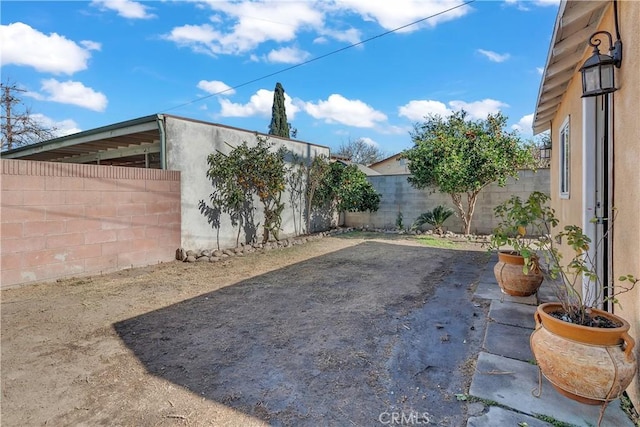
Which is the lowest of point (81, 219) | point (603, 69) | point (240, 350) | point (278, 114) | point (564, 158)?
point (240, 350)

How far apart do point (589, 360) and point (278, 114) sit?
56.1 ft

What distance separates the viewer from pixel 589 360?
164cm

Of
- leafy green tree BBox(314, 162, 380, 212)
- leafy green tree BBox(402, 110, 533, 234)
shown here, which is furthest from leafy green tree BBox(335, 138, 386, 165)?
leafy green tree BBox(402, 110, 533, 234)

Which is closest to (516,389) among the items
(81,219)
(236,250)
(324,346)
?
(324,346)

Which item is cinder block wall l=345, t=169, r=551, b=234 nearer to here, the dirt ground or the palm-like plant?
the palm-like plant

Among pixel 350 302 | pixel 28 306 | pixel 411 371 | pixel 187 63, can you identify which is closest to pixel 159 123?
pixel 28 306

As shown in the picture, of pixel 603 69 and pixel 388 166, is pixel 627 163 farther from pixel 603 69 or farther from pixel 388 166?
pixel 388 166

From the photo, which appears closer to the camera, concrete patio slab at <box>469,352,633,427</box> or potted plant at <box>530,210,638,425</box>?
potted plant at <box>530,210,638,425</box>

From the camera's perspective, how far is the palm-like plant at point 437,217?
958 cm

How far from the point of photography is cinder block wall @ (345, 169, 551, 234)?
29.2ft

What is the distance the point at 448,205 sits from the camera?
990 centimetres

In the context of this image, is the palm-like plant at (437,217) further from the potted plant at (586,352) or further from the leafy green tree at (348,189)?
the potted plant at (586,352)

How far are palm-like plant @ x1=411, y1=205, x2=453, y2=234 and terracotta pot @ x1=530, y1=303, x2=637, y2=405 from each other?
Answer: 8.01 meters

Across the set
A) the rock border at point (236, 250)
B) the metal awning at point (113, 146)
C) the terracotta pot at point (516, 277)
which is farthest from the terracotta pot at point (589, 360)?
the metal awning at point (113, 146)
